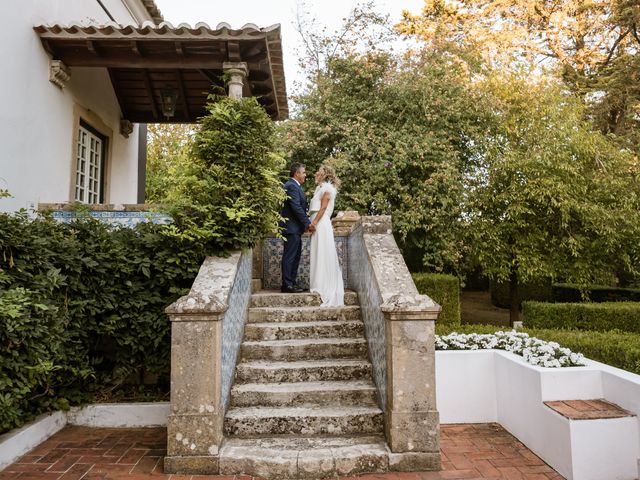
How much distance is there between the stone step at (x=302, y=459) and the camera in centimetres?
354

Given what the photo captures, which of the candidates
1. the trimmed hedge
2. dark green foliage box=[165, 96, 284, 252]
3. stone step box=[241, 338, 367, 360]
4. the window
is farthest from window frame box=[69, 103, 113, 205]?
the trimmed hedge

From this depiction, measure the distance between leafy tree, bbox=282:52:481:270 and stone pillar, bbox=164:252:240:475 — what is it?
698 cm

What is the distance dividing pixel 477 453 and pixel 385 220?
2.64 metres

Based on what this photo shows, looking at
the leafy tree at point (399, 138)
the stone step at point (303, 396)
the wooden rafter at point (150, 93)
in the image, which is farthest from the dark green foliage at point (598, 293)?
the wooden rafter at point (150, 93)

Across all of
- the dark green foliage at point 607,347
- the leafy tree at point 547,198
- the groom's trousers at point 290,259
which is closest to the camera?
the dark green foliage at point 607,347

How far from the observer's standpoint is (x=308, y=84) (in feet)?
41.4

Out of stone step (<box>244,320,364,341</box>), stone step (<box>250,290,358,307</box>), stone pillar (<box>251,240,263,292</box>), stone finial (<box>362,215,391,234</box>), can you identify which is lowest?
stone step (<box>244,320,364,341</box>)

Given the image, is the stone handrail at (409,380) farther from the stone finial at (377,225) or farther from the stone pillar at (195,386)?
the stone pillar at (195,386)

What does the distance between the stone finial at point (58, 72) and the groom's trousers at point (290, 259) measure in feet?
14.2

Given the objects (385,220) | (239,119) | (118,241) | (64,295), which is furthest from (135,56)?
(385,220)

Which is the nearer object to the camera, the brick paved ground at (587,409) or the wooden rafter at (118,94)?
the brick paved ground at (587,409)

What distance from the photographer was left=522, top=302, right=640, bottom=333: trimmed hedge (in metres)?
9.17

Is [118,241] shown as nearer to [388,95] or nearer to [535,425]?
[535,425]

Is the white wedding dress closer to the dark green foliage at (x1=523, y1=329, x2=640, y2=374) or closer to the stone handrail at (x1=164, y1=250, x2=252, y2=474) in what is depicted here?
the stone handrail at (x1=164, y1=250, x2=252, y2=474)
